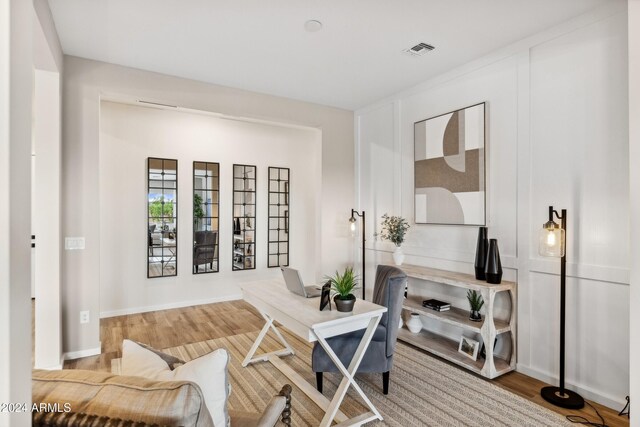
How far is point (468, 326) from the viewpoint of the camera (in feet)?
9.59

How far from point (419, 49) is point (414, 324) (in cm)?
273

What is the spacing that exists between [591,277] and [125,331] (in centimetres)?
457

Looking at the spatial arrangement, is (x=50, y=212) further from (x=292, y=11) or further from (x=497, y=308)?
(x=497, y=308)

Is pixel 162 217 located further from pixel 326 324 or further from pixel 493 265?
pixel 493 265

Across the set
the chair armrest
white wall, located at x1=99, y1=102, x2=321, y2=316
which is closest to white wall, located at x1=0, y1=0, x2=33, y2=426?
the chair armrest

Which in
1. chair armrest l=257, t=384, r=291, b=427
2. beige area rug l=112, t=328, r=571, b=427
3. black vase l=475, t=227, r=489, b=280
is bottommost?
beige area rug l=112, t=328, r=571, b=427

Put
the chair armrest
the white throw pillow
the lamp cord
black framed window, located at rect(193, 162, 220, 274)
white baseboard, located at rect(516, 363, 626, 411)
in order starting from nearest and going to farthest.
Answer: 1. the white throw pillow
2. the chair armrest
3. the lamp cord
4. white baseboard, located at rect(516, 363, 626, 411)
5. black framed window, located at rect(193, 162, 220, 274)

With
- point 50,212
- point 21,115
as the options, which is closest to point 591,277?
point 21,115

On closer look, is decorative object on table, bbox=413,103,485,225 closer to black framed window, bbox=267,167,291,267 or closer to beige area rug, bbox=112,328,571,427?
beige area rug, bbox=112,328,571,427

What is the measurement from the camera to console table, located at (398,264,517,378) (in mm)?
2787

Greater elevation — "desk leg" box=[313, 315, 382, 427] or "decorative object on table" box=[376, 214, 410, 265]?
"decorative object on table" box=[376, 214, 410, 265]

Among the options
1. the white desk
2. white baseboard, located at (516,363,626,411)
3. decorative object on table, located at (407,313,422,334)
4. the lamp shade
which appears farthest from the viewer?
decorative object on table, located at (407,313,422,334)

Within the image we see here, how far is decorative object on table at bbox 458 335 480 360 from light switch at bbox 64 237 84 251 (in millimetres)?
3676

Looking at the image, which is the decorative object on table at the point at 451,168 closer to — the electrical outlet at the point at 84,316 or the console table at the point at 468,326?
the console table at the point at 468,326
